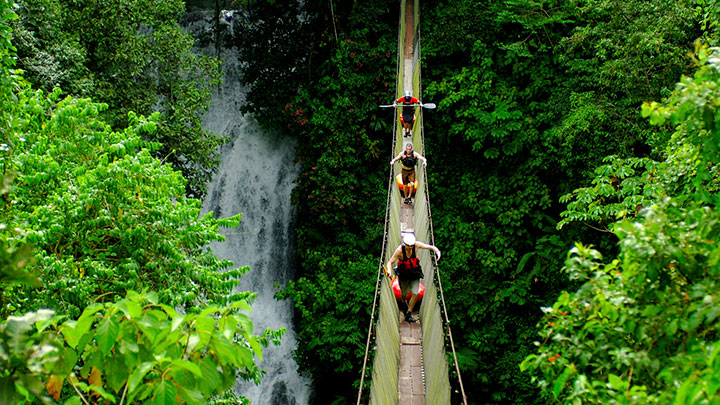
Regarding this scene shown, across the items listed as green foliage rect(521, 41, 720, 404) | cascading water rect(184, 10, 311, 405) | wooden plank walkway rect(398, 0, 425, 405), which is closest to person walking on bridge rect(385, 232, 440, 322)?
wooden plank walkway rect(398, 0, 425, 405)

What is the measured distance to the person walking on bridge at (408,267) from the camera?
5789 millimetres

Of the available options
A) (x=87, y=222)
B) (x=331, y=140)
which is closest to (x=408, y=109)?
(x=331, y=140)

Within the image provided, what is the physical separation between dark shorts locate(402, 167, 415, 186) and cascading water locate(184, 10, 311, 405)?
5.46 metres

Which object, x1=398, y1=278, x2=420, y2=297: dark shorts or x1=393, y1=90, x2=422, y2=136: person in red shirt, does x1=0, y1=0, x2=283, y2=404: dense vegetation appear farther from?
x1=393, y1=90, x2=422, y2=136: person in red shirt

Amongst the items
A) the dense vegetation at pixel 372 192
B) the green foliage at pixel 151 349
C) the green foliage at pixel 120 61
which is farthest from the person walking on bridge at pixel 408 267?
the green foliage at pixel 120 61

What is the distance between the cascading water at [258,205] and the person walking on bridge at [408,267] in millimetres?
7207

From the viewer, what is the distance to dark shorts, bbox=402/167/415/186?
327 inches

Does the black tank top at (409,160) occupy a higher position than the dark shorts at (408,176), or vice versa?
the black tank top at (409,160)

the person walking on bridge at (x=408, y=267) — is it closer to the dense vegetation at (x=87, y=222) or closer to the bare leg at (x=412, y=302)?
the bare leg at (x=412, y=302)

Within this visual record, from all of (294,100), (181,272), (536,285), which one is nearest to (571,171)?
(536,285)

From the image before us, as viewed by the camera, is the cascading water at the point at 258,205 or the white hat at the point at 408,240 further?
the cascading water at the point at 258,205

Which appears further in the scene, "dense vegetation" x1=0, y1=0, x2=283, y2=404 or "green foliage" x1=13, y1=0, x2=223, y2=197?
"green foliage" x1=13, y1=0, x2=223, y2=197

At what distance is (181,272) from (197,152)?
6277 millimetres

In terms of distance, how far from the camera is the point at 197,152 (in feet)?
37.5
